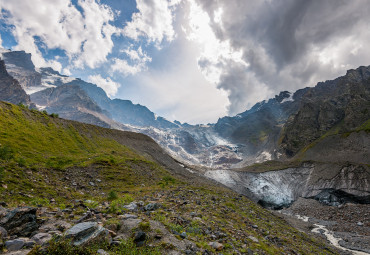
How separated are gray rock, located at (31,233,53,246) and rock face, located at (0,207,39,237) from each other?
914 mm

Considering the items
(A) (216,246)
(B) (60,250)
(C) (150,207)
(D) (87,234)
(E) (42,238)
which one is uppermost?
(B) (60,250)

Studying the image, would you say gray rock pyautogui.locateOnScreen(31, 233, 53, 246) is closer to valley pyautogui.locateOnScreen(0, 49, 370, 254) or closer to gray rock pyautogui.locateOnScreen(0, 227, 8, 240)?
valley pyautogui.locateOnScreen(0, 49, 370, 254)

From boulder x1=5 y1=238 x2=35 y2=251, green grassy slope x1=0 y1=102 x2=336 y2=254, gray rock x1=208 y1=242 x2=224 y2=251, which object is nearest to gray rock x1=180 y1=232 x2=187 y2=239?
green grassy slope x1=0 y1=102 x2=336 y2=254

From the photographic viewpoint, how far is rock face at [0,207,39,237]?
7856 millimetres

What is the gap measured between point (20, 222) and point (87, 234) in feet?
10.8

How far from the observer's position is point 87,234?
7953 millimetres

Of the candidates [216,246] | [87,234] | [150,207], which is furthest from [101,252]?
[150,207]

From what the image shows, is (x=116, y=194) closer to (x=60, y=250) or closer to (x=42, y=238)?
(x=42, y=238)

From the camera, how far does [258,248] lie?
1307 centimetres

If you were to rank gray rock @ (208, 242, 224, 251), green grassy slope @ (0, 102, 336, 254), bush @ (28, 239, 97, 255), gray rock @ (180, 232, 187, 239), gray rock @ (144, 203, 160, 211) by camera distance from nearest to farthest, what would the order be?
bush @ (28, 239, 97, 255) < gray rock @ (208, 242, 224, 251) < gray rock @ (180, 232, 187, 239) < green grassy slope @ (0, 102, 336, 254) < gray rock @ (144, 203, 160, 211)

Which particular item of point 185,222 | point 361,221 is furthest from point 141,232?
point 361,221

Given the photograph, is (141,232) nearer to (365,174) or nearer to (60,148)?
(60,148)

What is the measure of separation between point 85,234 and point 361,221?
81.7 m

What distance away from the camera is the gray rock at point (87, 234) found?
24.6ft
